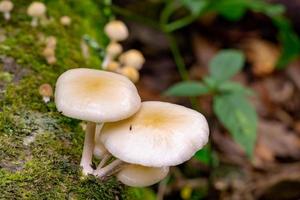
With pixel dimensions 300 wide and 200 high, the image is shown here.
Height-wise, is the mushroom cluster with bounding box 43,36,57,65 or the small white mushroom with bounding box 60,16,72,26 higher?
the mushroom cluster with bounding box 43,36,57,65

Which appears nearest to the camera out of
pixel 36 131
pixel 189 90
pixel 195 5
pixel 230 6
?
pixel 36 131

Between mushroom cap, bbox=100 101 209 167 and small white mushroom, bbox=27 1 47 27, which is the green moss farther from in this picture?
mushroom cap, bbox=100 101 209 167

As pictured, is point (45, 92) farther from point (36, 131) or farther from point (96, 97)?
point (96, 97)

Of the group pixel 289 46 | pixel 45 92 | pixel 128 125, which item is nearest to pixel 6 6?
pixel 45 92

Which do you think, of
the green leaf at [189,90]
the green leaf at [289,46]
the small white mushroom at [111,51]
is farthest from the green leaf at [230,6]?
the small white mushroom at [111,51]

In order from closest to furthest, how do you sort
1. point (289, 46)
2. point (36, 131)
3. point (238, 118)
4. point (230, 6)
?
point (36, 131), point (238, 118), point (230, 6), point (289, 46)

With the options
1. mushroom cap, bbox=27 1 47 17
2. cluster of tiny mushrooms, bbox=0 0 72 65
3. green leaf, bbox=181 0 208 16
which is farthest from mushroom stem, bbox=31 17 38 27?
green leaf, bbox=181 0 208 16

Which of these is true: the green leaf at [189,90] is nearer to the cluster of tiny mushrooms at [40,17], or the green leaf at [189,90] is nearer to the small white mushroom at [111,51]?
the small white mushroom at [111,51]
